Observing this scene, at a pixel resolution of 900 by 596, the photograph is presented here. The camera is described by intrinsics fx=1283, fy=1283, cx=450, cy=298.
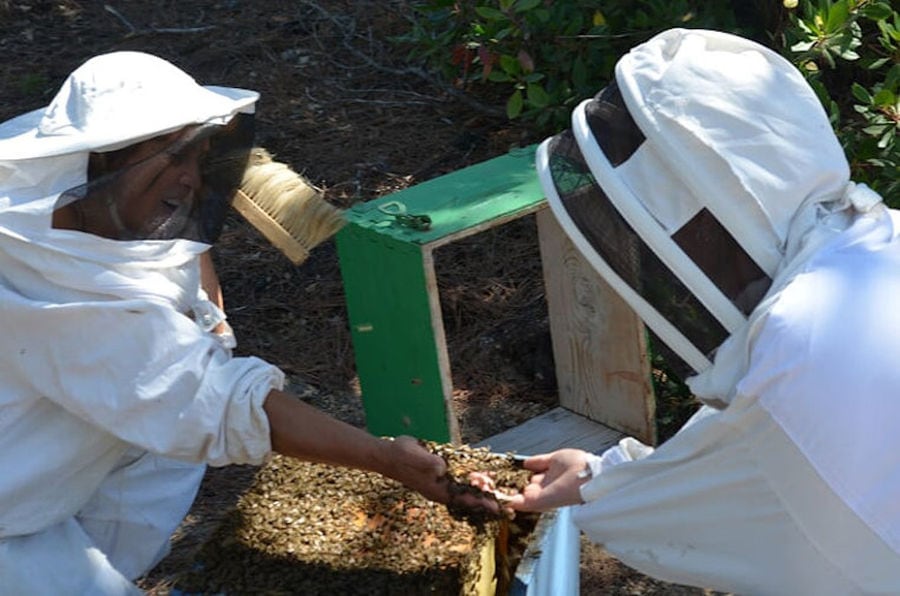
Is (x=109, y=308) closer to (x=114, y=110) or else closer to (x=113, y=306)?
(x=113, y=306)

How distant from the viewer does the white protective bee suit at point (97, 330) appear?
7.71ft

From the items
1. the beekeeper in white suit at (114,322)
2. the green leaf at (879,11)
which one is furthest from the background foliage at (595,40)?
the beekeeper in white suit at (114,322)

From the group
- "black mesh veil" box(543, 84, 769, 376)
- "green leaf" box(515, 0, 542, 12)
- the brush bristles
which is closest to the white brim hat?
the brush bristles

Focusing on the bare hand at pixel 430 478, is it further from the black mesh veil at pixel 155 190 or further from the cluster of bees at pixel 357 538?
the black mesh veil at pixel 155 190

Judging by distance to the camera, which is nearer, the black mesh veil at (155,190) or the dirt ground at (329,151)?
the black mesh veil at (155,190)

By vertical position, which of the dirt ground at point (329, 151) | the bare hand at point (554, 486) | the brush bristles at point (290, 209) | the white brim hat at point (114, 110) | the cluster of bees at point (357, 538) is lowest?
the dirt ground at point (329, 151)

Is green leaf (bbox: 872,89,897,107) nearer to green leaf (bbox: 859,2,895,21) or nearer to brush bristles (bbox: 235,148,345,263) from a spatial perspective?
green leaf (bbox: 859,2,895,21)

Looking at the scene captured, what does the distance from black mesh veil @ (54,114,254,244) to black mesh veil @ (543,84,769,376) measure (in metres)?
0.70

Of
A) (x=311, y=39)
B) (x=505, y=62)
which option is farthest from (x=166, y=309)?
(x=311, y=39)

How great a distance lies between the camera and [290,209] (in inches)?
108

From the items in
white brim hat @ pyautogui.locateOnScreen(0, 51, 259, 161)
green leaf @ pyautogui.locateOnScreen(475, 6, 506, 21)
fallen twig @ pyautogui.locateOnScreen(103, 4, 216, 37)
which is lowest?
fallen twig @ pyautogui.locateOnScreen(103, 4, 216, 37)

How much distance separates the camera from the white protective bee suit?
7.71 feet

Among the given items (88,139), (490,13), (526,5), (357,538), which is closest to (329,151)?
(490,13)

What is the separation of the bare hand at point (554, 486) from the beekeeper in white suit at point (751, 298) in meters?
0.28
